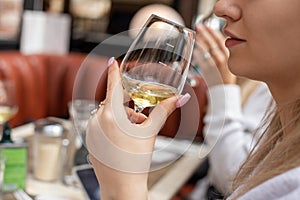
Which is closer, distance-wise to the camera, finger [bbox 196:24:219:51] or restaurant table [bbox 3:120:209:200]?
restaurant table [bbox 3:120:209:200]

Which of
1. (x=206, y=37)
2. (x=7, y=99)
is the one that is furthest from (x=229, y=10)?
(x=7, y=99)

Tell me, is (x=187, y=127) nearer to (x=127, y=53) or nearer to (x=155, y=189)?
(x=127, y=53)

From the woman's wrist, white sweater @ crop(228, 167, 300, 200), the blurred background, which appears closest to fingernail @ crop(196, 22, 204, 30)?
the woman's wrist

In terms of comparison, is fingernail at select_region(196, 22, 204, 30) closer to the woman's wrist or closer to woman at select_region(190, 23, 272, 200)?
woman at select_region(190, 23, 272, 200)

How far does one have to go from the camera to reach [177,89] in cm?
85

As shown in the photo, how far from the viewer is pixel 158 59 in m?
0.85

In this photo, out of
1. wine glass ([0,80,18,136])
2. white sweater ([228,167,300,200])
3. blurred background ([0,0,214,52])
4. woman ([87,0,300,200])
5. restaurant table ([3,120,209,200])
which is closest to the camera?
white sweater ([228,167,300,200])

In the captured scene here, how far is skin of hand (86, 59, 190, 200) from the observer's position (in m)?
0.74

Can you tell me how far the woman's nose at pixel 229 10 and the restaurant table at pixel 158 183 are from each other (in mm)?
438

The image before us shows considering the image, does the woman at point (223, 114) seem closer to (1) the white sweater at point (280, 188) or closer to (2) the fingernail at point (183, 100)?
(2) the fingernail at point (183, 100)

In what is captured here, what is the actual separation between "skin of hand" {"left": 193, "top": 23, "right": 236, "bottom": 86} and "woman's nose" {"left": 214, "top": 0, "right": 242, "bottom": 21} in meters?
0.69

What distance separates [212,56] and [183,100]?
0.76 m

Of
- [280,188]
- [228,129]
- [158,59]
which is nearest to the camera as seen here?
[280,188]

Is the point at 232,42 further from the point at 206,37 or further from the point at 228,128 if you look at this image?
the point at 228,128
